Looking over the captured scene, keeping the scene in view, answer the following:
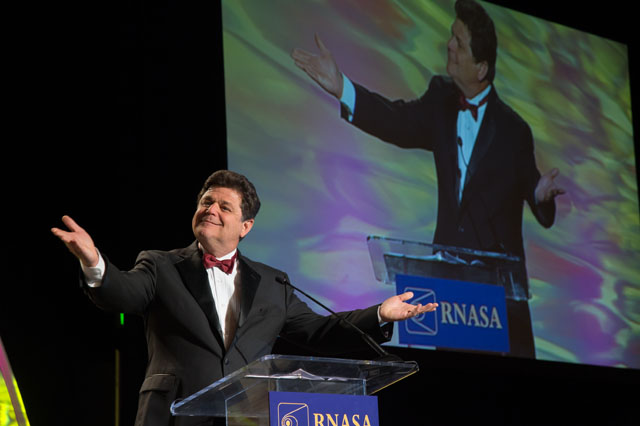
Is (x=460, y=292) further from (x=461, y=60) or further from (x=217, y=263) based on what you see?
(x=217, y=263)

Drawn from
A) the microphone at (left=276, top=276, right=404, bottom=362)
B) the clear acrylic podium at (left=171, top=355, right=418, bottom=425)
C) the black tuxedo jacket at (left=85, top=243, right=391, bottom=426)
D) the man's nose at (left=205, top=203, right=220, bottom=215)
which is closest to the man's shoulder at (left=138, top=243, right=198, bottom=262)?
the black tuxedo jacket at (left=85, top=243, right=391, bottom=426)

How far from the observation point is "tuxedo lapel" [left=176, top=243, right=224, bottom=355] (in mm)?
2713

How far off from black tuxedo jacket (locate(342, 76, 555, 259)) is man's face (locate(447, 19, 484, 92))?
0.08 metres

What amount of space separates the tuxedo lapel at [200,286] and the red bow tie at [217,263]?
18 mm

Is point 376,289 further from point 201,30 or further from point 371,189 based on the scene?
point 201,30

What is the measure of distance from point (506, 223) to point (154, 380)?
279 centimetres

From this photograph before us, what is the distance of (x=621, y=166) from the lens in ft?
18.4

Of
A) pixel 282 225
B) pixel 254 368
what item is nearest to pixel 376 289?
pixel 282 225

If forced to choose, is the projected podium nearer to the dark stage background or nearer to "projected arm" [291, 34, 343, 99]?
the dark stage background

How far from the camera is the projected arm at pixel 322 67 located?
452 centimetres

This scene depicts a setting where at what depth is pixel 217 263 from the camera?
2814mm

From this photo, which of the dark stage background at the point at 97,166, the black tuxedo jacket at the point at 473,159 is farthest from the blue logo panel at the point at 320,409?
the black tuxedo jacket at the point at 473,159

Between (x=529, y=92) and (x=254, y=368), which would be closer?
(x=254, y=368)

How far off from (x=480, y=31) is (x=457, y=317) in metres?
1.71
